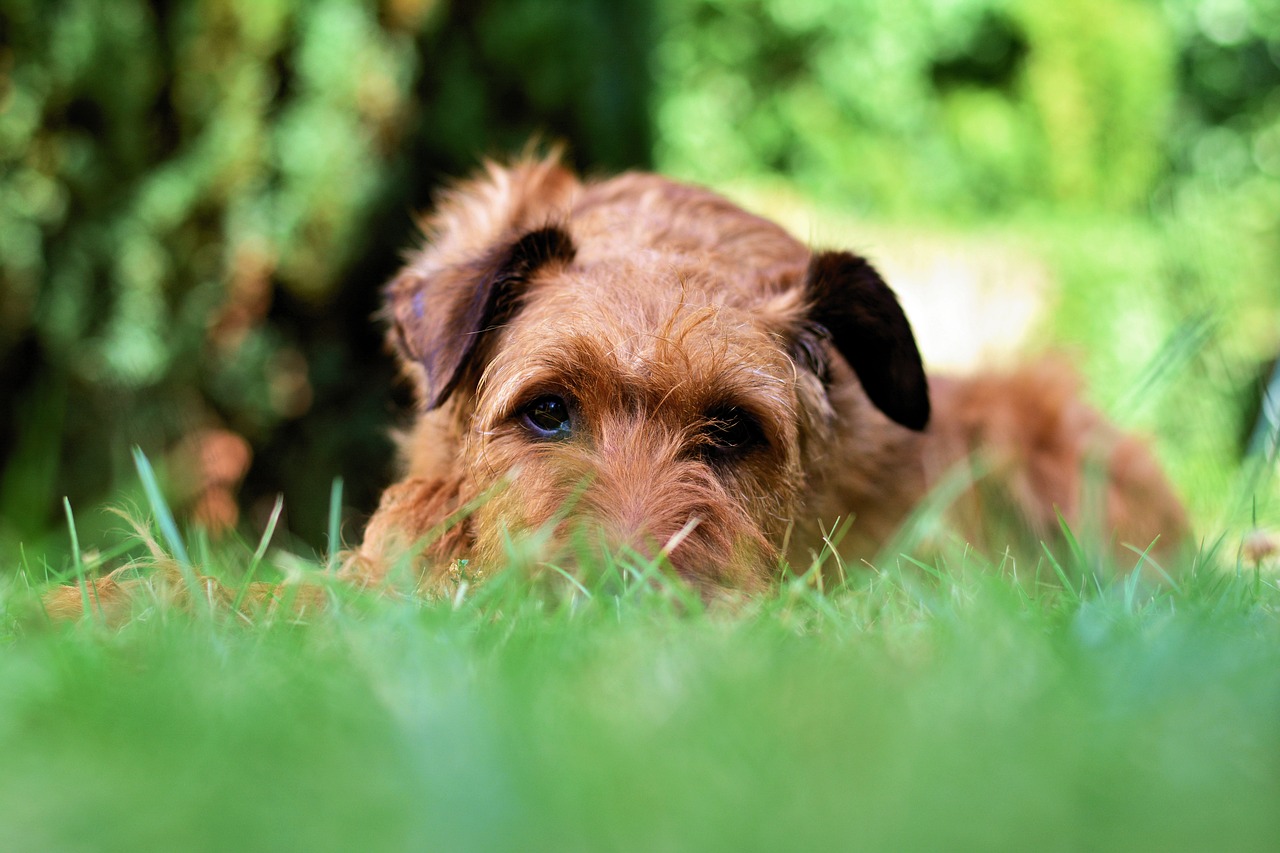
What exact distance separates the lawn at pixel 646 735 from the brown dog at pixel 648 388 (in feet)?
1.82

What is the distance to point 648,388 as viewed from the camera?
2605mm

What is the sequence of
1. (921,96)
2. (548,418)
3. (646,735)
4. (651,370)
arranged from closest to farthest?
(646,735)
(651,370)
(548,418)
(921,96)

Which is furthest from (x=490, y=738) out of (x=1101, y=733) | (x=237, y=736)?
(x=1101, y=733)

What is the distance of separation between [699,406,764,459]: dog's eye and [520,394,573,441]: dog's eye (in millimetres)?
351

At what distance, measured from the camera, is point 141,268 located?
16.4ft

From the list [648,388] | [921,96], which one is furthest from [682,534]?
[921,96]

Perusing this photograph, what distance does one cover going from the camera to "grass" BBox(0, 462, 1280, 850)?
1.07 metres

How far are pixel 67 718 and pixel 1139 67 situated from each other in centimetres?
1219

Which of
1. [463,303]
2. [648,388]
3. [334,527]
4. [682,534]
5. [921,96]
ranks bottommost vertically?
[334,527]

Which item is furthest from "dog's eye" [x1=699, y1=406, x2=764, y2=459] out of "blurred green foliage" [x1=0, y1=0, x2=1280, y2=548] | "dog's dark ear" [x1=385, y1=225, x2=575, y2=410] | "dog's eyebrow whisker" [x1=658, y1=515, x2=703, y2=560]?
"blurred green foliage" [x1=0, y1=0, x2=1280, y2=548]

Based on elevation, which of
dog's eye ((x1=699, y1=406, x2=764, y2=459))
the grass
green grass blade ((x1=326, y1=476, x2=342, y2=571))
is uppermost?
the grass

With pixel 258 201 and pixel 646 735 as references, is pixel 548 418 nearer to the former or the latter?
pixel 646 735

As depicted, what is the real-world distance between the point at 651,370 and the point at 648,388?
1.8 inches

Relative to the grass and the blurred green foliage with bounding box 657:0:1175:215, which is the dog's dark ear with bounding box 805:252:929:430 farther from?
the blurred green foliage with bounding box 657:0:1175:215
